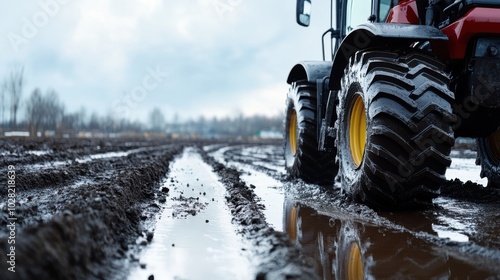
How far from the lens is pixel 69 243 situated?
201 centimetres

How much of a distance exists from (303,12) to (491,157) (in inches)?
119

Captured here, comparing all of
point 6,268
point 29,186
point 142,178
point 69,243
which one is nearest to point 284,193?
point 142,178

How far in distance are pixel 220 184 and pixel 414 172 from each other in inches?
124

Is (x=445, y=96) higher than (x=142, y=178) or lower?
higher

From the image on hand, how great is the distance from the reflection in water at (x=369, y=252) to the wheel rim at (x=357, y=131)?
1034mm

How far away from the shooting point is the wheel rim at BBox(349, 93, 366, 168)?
172 inches

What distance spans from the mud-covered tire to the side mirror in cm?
273

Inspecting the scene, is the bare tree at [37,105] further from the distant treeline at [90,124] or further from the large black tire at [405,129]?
the large black tire at [405,129]

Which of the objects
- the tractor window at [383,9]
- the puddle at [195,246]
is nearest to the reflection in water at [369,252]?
the puddle at [195,246]

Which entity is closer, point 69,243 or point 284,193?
point 69,243

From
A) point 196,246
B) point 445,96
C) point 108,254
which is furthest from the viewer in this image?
point 445,96

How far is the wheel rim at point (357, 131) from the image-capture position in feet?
14.3

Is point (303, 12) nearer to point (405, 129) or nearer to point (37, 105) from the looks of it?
point (405, 129)

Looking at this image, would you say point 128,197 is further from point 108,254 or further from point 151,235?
point 108,254
